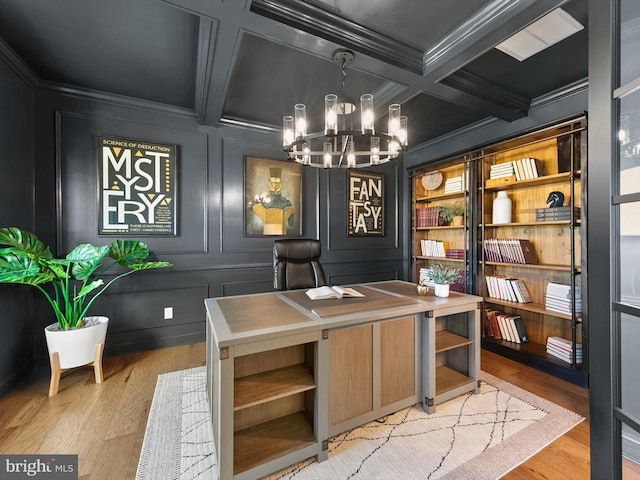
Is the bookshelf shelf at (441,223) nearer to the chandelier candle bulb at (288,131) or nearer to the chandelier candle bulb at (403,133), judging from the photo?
the chandelier candle bulb at (403,133)

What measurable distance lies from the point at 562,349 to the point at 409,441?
1790 millimetres

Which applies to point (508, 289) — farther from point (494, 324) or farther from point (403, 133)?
point (403, 133)

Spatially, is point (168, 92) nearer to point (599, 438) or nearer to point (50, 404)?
point (50, 404)

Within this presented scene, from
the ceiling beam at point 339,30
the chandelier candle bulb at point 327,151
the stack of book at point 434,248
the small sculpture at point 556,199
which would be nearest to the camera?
the ceiling beam at point 339,30

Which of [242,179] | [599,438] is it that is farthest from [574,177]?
[242,179]

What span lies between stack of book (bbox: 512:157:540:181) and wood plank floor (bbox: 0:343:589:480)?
1798 mm

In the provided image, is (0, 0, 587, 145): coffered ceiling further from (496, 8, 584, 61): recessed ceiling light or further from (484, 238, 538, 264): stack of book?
(484, 238, 538, 264): stack of book

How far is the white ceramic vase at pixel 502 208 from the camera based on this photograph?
290cm

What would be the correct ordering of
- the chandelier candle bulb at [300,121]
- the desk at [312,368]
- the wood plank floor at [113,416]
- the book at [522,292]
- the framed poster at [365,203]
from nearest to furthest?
1. the desk at [312,368]
2. the wood plank floor at [113,416]
3. the chandelier candle bulb at [300,121]
4. the book at [522,292]
5. the framed poster at [365,203]

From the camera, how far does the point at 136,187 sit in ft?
9.12

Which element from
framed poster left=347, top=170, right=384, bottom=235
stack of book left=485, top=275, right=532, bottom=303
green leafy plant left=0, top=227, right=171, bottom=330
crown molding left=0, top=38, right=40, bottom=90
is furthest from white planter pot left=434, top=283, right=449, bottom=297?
crown molding left=0, top=38, right=40, bottom=90

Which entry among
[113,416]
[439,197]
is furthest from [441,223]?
[113,416]

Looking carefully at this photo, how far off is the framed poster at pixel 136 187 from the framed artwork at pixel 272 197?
80 cm

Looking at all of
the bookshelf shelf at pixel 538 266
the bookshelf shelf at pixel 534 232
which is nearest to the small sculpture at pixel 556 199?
the bookshelf shelf at pixel 534 232
